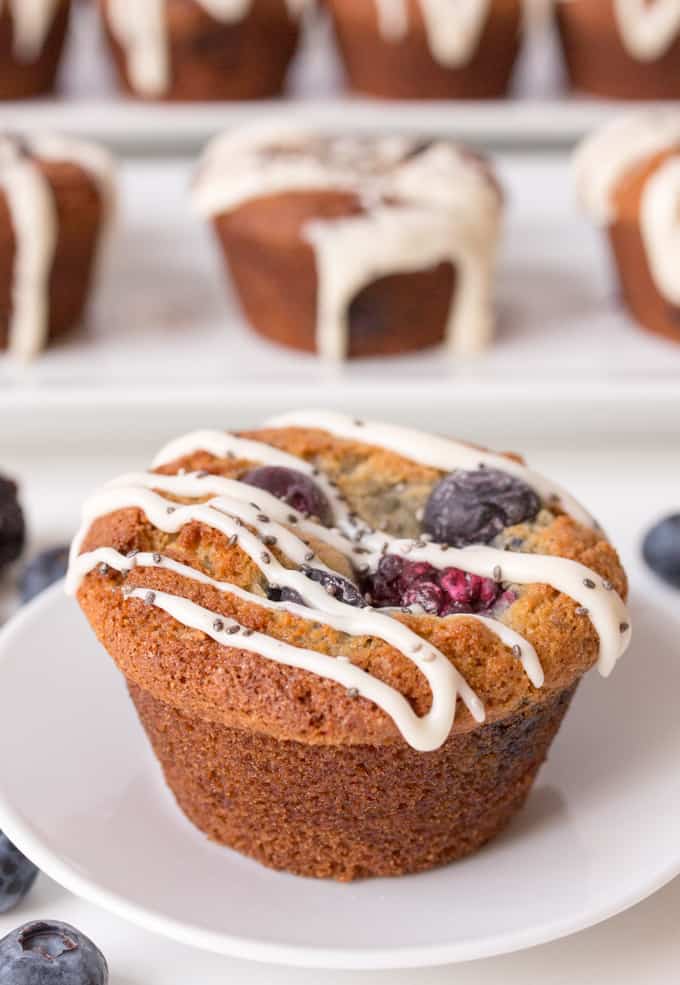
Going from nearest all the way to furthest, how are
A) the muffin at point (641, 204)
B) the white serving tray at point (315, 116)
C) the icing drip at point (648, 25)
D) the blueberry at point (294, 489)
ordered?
the blueberry at point (294, 489)
the muffin at point (641, 204)
the icing drip at point (648, 25)
the white serving tray at point (315, 116)

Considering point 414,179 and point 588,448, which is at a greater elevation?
point 414,179

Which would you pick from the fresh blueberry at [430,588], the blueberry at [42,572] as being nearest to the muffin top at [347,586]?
the fresh blueberry at [430,588]

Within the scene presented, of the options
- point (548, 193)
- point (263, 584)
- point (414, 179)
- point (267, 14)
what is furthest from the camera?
point (548, 193)

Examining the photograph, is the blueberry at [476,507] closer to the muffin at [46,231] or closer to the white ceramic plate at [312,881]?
the white ceramic plate at [312,881]

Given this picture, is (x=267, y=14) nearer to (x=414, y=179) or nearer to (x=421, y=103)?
(x=421, y=103)

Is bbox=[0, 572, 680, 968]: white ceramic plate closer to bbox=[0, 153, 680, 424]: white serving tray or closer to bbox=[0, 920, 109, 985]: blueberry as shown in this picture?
bbox=[0, 920, 109, 985]: blueberry

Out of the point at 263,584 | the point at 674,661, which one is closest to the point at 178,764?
the point at 263,584
